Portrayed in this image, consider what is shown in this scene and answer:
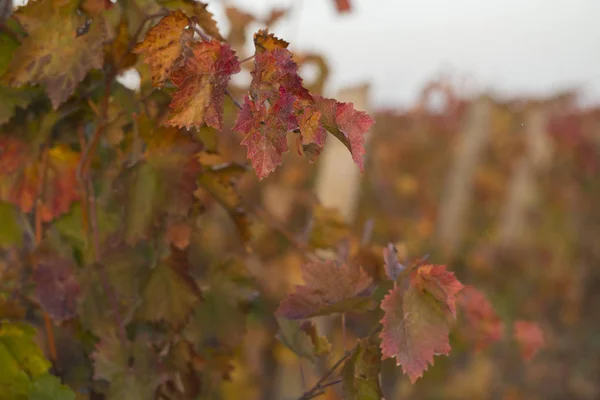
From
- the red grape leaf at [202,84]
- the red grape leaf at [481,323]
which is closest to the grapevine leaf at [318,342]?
the red grape leaf at [202,84]

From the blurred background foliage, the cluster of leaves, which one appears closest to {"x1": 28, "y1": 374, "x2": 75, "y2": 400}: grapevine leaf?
the cluster of leaves

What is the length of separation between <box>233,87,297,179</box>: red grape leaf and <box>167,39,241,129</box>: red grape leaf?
38mm

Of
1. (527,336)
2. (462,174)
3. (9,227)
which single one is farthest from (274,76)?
(462,174)

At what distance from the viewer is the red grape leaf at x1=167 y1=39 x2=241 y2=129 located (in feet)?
2.42

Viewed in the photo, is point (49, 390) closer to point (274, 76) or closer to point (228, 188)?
point (228, 188)

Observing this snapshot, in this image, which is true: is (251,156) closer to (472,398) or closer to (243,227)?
(243,227)

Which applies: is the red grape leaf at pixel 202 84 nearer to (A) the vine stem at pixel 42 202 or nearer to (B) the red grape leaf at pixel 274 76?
(B) the red grape leaf at pixel 274 76

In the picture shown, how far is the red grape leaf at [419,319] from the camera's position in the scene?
0.81 metres

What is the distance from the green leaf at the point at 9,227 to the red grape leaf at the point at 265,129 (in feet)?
2.09

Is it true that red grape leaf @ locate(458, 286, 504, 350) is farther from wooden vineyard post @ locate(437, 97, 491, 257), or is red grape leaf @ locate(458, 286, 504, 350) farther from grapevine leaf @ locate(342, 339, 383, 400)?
wooden vineyard post @ locate(437, 97, 491, 257)

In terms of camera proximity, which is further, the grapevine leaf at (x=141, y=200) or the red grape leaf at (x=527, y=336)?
the red grape leaf at (x=527, y=336)

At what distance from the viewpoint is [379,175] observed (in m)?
6.54

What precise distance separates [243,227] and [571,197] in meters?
7.86

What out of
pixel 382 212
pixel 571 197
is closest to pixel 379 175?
pixel 382 212
